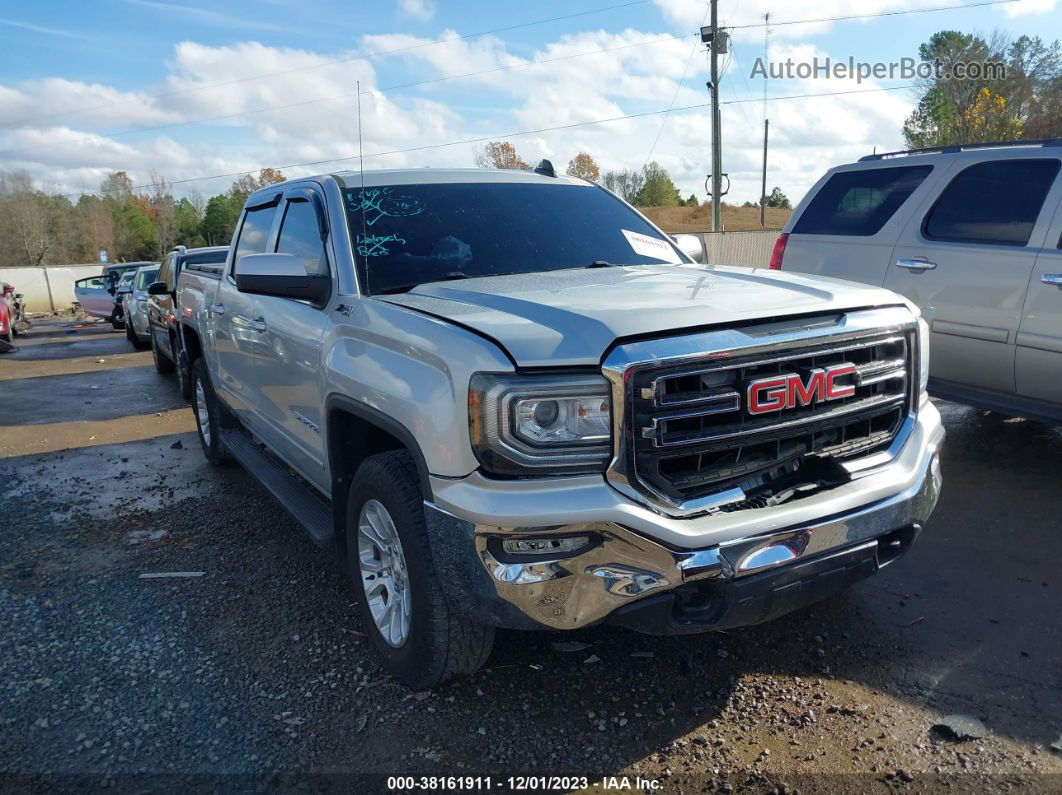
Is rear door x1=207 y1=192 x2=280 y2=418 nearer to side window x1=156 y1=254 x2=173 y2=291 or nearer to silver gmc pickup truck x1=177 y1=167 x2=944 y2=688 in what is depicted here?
silver gmc pickup truck x1=177 y1=167 x2=944 y2=688

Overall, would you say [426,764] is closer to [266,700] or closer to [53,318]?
[266,700]

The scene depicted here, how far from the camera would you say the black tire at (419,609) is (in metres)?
2.74

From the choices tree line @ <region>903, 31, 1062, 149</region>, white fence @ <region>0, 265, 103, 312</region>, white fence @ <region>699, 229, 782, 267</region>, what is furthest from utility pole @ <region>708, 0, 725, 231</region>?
white fence @ <region>0, 265, 103, 312</region>

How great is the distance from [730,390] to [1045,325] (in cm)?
341

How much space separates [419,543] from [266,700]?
98 cm

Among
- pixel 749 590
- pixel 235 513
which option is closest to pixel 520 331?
pixel 749 590

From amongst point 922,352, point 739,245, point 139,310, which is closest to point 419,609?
point 922,352

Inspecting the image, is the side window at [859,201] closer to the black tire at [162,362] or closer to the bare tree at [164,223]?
the black tire at [162,362]

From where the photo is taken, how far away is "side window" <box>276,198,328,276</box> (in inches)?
152

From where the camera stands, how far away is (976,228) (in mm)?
5430

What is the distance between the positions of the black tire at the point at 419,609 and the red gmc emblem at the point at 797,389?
3.80 ft

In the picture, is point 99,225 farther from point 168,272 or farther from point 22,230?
point 168,272

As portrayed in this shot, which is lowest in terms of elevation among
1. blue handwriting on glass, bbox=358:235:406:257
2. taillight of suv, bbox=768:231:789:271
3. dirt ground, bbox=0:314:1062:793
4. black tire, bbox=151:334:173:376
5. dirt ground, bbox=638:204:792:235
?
dirt ground, bbox=0:314:1062:793

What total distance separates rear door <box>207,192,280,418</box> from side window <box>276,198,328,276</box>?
0.24m
